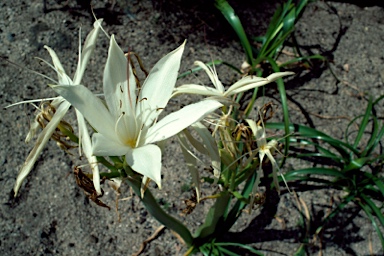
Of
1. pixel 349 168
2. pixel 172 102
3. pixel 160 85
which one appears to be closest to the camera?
pixel 160 85

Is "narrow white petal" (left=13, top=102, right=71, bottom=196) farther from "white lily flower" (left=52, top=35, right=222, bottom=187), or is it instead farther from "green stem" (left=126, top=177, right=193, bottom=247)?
"green stem" (left=126, top=177, right=193, bottom=247)

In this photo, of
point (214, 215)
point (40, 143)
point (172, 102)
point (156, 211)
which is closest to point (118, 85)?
point (40, 143)

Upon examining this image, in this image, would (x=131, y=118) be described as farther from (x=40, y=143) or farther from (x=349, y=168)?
(x=349, y=168)

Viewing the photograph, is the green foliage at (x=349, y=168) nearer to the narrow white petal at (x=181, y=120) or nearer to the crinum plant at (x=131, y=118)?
the crinum plant at (x=131, y=118)

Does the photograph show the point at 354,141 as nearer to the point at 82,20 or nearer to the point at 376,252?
the point at 376,252

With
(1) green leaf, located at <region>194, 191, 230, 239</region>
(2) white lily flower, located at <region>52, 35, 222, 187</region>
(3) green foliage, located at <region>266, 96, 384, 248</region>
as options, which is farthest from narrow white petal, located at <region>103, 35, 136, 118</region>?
(3) green foliage, located at <region>266, 96, 384, 248</region>

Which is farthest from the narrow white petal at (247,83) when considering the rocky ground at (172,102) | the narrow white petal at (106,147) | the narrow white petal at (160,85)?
the rocky ground at (172,102)
